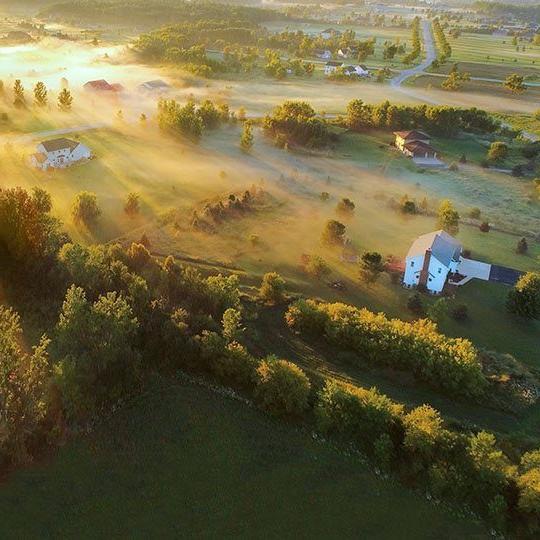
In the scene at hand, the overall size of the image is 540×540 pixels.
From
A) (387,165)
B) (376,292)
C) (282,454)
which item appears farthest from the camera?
(387,165)

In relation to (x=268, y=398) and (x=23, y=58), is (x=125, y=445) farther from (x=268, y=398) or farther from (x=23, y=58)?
(x=23, y=58)

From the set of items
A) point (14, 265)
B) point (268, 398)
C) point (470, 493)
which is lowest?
point (470, 493)

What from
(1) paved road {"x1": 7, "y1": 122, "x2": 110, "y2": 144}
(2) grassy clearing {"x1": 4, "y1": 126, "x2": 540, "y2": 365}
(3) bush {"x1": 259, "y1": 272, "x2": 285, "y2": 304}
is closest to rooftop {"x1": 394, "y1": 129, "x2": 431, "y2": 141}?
(2) grassy clearing {"x1": 4, "y1": 126, "x2": 540, "y2": 365}

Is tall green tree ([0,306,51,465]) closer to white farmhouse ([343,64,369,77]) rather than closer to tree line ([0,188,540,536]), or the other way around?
tree line ([0,188,540,536])

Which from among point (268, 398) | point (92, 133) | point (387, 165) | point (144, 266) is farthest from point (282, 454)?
point (92, 133)

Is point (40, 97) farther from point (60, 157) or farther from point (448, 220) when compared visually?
point (448, 220)

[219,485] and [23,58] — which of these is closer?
[219,485]

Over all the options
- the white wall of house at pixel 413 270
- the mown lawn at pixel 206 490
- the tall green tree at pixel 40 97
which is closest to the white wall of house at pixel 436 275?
the white wall of house at pixel 413 270

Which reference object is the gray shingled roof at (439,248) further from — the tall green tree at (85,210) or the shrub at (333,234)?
the tall green tree at (85,210)

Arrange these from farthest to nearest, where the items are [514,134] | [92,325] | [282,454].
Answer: [514,134] → [92,325] → [282,454]
